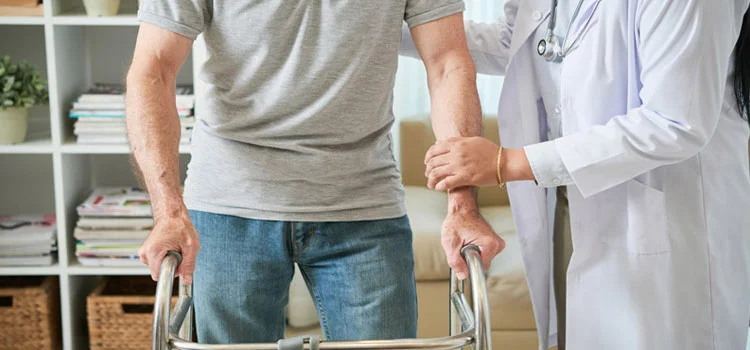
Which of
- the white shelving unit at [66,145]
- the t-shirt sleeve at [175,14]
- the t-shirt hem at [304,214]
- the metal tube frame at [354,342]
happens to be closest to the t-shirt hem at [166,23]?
the t-shirt sleeve at [175,14]

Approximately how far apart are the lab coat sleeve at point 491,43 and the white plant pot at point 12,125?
55.8 inches

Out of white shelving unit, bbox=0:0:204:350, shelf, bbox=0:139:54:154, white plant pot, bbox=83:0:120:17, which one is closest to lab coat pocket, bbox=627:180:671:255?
white shelving unit, bbox=0:0:204:350

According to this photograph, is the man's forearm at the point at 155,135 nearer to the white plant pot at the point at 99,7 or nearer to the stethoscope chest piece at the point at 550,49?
the stethoscope chest piece at the point at 550,49

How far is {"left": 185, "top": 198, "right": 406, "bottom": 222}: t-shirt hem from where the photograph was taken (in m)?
1.45

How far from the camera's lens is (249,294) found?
147 cm

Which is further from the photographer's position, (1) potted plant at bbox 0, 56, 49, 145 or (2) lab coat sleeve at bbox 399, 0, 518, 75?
(1) potted plant at bbox 0, 56, 49, 145

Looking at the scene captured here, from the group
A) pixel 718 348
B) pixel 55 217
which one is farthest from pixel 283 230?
pixel 55 217

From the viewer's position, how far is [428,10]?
1.48m

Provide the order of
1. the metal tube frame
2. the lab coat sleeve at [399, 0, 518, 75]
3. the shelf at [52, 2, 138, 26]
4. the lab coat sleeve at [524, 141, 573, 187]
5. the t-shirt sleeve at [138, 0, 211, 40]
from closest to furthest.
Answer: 1. the metal tube frame
2. the t-shirt sleeve at [138, 0, 211, 40]
3. the lab coat sleeve at [524, 141, 573, 187]
4. the lab coat sleeve at [399, 0, 518, 75]
5. the shelf at [52, 2, 138, 26]

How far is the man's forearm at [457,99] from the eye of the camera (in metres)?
1.47

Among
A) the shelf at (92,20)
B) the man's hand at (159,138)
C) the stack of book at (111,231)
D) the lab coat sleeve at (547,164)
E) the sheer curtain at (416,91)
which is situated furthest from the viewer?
the sheer curtain at (416,91)

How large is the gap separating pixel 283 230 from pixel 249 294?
0.41 feet

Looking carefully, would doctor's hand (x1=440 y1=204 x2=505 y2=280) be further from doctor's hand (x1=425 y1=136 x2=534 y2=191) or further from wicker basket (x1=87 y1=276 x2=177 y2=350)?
wicker basket (x1=87 y1=276 x2=177 y2=350)

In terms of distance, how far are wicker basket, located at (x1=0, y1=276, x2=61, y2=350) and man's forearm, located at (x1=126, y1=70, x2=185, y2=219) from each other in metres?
1.63
